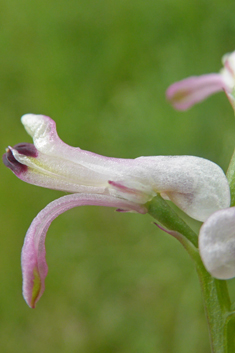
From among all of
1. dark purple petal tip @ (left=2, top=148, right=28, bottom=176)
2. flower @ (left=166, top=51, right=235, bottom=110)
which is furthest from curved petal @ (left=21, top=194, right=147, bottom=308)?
flower @ (left=166, top=51, right=235, bottom=110)

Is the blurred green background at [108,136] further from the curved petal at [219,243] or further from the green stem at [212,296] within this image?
the curved petal at [219,243]

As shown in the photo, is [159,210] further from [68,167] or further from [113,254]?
[113,254]

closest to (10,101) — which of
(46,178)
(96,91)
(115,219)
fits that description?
(96,91)

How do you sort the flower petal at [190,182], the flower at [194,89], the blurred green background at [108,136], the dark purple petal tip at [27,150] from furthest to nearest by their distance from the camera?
the blurred green background at [108,136] < the flower at [194,89] < the dark purple petal tip at [27,150] < the flower petal at [190,182]

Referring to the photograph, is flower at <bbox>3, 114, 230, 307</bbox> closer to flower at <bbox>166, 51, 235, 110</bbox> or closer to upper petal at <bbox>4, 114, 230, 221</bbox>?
upper petal at <bbox>4, 114, 230, 221</bbox>

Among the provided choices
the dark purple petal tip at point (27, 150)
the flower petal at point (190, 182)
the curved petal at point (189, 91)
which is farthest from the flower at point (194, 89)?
the dark purple petal tip at point (27, 150)
